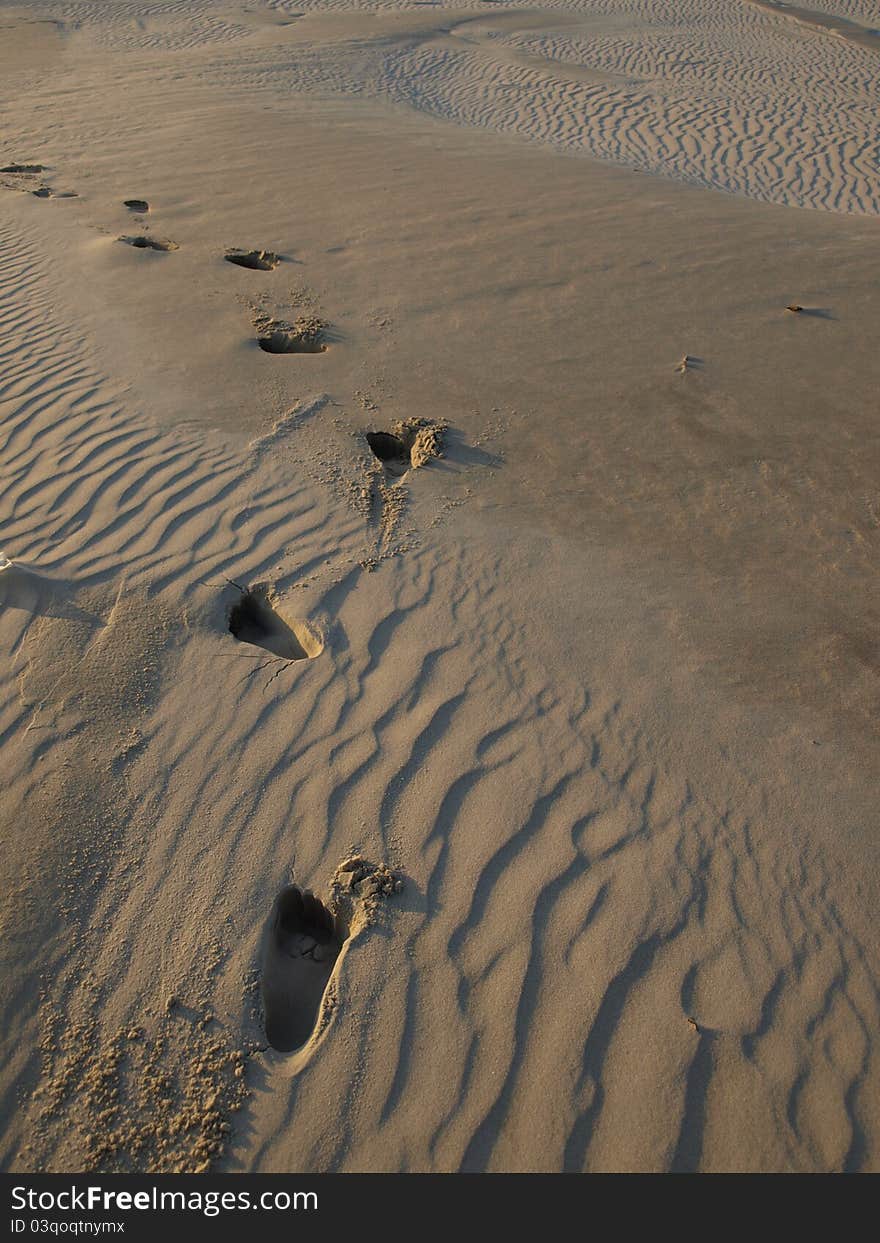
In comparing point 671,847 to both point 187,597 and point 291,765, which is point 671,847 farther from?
point 187,597

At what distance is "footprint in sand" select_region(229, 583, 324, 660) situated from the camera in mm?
3922

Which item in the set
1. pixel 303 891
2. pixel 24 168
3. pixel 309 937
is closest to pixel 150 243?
pixel 24 168

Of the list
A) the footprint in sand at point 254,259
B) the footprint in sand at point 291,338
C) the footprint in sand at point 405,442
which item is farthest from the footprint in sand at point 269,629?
the footprint in sand at point 254,259

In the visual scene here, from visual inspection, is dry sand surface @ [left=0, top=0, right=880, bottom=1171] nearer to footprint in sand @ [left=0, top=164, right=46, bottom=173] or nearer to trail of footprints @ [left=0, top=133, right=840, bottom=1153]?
trail of footprints @ [left=0, top=133, right=840, bottom=1153]

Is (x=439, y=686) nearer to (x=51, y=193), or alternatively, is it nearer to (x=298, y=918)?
(x=298, y=918)

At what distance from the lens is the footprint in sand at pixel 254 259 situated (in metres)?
7.07

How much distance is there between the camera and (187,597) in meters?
4.08

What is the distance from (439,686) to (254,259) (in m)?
5.10

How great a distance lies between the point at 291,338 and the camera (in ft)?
19.8

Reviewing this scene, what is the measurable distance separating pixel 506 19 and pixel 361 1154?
22111 millimetres

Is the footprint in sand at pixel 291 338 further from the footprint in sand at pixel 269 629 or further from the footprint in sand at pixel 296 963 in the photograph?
the footprint in sand at pixel 296 963

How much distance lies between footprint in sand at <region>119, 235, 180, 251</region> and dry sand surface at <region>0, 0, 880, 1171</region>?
4cm

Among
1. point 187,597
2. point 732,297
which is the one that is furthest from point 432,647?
point 732,297

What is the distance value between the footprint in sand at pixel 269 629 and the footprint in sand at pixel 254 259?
162 inches
